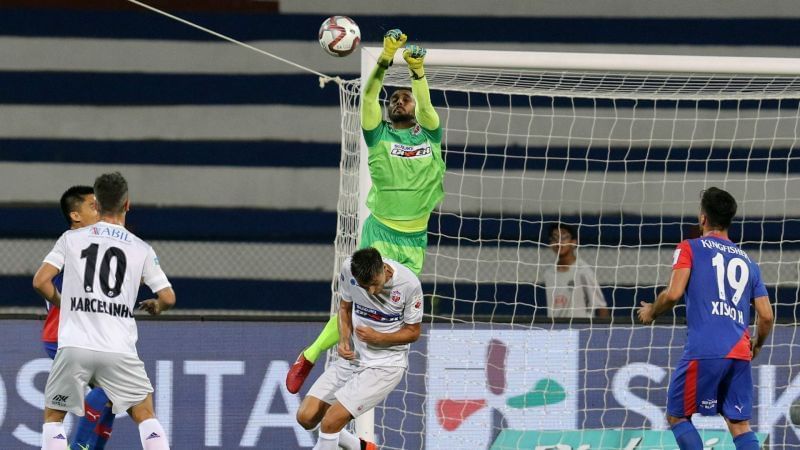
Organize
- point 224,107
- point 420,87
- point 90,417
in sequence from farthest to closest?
point 224,107 < point 420,87 < point 90,417

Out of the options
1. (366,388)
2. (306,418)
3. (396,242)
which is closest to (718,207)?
(396,242)

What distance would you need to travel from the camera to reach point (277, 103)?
43.8 feet

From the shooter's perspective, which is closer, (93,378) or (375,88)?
(93,378)

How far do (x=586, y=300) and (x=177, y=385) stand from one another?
335 centimetres

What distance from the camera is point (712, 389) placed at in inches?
327

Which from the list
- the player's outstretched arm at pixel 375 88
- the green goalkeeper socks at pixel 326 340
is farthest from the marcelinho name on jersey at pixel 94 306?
the player's outstretched arm at pixel 375 88

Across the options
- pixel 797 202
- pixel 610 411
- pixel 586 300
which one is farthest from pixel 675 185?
pixel 610 411

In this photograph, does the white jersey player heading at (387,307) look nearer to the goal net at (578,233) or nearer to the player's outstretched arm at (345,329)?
the player's outstretched arm at (345,329)

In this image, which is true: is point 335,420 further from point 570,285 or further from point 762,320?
point 570,285

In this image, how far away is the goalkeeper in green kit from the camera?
29.8ft

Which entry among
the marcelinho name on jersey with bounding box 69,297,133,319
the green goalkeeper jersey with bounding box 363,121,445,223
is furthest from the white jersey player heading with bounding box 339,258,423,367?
the marcelinho name on jersey with bounding box 69,297,133,319

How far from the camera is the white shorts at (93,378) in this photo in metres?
7.79

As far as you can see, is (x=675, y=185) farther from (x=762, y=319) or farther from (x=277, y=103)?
(x=762, y=319)

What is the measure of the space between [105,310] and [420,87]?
245cm
